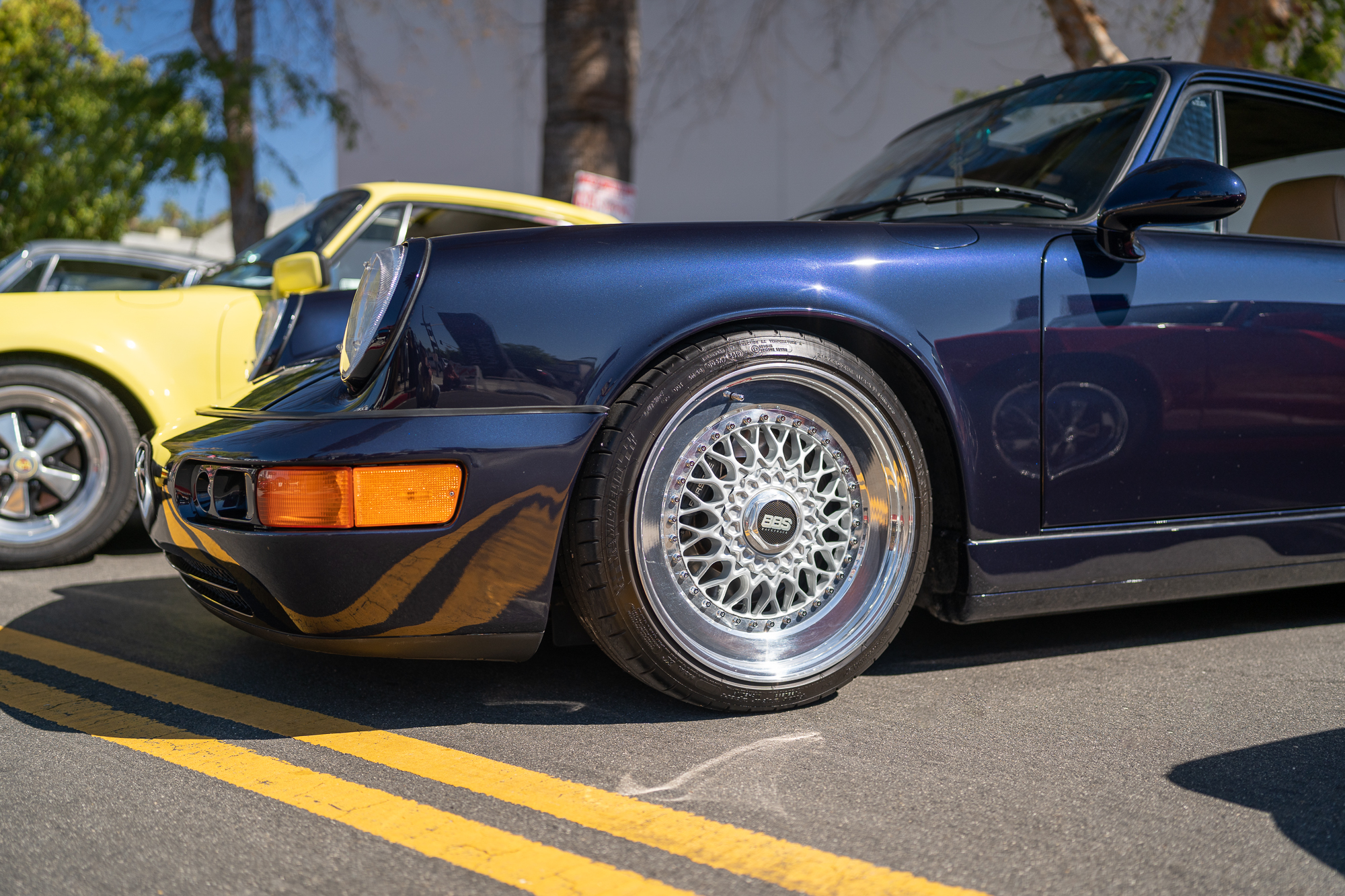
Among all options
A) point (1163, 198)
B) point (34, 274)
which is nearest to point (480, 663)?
point (1163, 198)

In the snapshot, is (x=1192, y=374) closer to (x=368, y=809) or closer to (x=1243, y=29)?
(x=368, y=809)

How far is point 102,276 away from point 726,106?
9183mm

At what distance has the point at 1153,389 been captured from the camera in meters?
2.39

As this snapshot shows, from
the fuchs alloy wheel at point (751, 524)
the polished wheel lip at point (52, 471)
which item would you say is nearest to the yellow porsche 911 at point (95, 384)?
the polished wheel lip at point (52, 471)

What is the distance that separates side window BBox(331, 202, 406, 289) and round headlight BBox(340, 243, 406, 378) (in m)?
1.90

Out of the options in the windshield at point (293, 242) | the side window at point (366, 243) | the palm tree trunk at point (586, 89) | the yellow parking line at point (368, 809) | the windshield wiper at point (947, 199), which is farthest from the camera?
the palm tree trunk at point (586, 89)

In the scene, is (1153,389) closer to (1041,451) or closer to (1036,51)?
(1041,451)

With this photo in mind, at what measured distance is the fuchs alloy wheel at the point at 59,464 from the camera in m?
3.77

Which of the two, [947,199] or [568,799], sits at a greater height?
[947,199]

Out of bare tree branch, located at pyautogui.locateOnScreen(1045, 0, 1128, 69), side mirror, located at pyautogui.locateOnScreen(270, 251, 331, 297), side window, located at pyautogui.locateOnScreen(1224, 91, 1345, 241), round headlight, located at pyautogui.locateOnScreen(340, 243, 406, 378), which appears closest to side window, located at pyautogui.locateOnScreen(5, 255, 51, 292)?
side mirror, located at pyautogui.locateOnScreen(270, 251, 331, 297)

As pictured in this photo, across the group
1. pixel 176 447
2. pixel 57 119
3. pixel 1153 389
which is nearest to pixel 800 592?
pixel 1153 389

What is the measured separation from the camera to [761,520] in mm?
2217

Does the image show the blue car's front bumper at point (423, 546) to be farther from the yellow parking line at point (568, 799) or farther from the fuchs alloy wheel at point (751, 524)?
the yellow parking line at point (568, 799)

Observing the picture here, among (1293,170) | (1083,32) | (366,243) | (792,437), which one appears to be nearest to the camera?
(792,437)
